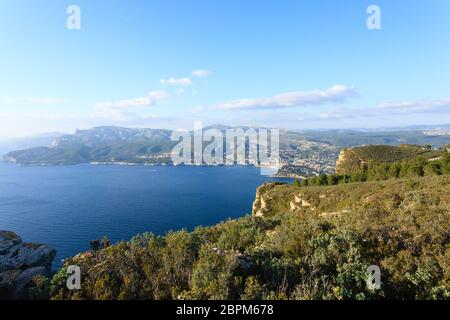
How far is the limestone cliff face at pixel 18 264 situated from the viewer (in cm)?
663

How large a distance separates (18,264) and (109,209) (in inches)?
3209

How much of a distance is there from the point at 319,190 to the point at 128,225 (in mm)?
48611

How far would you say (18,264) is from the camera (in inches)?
334

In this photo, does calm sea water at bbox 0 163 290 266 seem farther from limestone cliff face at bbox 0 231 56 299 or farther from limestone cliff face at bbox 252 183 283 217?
limestone cliff face at bbox 0 231 56 299

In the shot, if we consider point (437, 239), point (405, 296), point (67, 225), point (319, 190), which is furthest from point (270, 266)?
point (67, 225)

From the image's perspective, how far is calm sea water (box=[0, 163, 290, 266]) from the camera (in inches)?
2466

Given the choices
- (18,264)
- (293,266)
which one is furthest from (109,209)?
(293,266)

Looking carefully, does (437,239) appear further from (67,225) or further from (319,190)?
(67,225)

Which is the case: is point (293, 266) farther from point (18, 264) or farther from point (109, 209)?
point (109, 209)

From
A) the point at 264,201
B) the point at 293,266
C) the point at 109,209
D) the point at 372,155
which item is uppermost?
the point at 293,266

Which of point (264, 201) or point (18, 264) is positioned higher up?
point (18, 264)

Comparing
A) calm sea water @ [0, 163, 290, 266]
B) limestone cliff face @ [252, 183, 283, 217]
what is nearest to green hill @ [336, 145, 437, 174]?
calm sea water @ [0, 163, 290, 266]

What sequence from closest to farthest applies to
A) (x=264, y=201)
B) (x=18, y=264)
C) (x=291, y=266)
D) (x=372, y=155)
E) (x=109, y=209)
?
(x=291, y=266) → (x=18, y=264) → (x=264, y=201) → (x=372, y=155) → (x=109, y=209)

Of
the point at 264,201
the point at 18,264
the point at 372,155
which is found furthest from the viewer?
the point at 372,155
